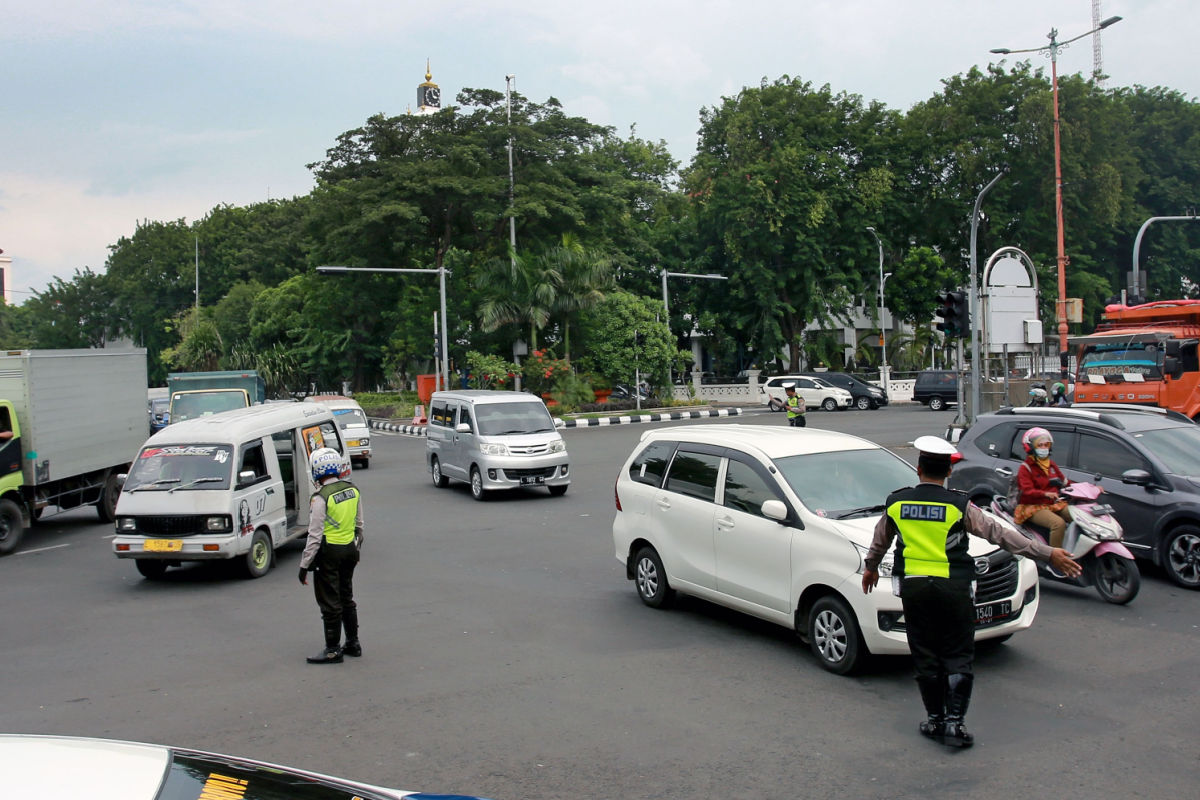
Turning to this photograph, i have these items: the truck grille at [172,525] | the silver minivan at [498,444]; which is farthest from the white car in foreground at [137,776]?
the silver minivan at [498,444]

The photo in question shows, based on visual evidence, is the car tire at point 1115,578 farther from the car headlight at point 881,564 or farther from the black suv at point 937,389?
the black suv at point 937,389

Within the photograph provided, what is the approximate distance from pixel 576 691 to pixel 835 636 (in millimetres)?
1895

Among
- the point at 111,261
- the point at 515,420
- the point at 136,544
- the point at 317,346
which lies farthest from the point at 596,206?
the point at 111,261

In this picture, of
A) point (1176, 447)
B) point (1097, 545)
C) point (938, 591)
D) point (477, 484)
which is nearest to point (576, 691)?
point (938, 591)

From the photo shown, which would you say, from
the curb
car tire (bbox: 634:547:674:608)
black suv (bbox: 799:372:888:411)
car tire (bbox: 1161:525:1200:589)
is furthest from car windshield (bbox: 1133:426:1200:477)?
black suv (bbox: 799:372:888:411)

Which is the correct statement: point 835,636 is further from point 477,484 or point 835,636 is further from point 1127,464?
point 477,484

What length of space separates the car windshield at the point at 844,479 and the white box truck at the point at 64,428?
11.8 metres

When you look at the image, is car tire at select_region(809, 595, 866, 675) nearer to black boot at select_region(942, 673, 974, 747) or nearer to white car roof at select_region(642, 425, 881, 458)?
black boot at select_region(942, 673, 974, 747)

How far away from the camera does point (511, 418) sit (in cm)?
1814

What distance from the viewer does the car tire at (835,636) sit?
6793 millimetres

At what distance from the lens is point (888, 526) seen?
5719 millimetres

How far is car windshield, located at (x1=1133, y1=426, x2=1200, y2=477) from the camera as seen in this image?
32.1 feet

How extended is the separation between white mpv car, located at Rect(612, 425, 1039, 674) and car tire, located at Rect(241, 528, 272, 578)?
15.3 feet

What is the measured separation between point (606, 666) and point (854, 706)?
191 cm
